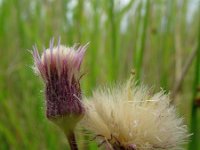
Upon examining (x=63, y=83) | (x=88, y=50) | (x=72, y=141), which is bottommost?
(x=72, y=141)

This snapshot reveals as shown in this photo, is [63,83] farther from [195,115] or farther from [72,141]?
[195,115]

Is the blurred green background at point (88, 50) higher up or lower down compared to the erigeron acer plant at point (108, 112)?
higher up

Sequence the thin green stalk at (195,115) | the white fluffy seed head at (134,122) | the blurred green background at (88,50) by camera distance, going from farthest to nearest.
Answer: the blurred green background at (88,50) → the thin green stalk at (195,115) → the white fluffy seed head at (134,122)

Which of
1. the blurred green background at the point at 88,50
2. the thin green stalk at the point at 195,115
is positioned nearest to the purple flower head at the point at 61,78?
the thin green stalk at the point at 195,115

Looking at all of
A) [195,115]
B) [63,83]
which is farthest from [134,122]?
[195,115]

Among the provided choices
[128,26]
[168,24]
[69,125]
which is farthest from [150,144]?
[128,26]

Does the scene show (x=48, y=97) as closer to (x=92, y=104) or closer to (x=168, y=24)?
(x=92, y=104)

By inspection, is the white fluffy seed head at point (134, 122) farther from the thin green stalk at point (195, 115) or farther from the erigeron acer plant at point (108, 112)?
the thin green stalk at point (195, 115)
